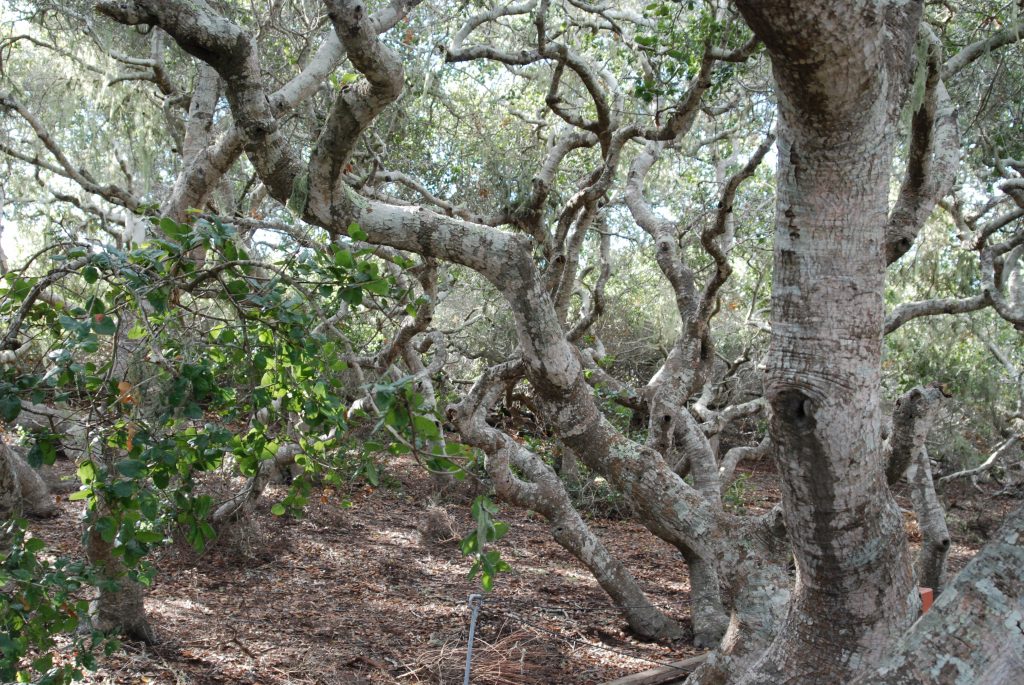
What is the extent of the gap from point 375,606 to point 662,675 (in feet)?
6.61

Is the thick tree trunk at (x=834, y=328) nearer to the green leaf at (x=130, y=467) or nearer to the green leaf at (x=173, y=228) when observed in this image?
the green leaf at (x=173, y=228)

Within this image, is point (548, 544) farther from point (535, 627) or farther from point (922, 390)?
point (922, 390)

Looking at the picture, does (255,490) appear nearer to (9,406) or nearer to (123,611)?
(123,611)

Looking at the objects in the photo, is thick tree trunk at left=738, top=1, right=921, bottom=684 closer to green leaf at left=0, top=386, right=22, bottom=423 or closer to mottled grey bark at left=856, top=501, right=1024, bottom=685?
mottled grey bark at left=856, top=501, right=1024, bottom=685

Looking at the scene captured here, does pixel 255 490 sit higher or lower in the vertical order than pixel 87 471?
higher

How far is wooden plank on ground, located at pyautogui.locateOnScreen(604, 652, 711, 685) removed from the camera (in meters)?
4.14

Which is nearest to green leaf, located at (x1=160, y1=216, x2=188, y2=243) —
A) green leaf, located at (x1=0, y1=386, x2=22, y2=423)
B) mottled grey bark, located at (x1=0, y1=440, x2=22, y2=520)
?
green leaf, located at (x1=0, y1=386, x2=22, y2=423)

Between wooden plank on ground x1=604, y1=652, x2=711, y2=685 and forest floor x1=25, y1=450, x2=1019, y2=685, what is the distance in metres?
0.21

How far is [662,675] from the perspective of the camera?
4.25 meters

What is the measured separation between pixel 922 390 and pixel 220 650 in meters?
3.63

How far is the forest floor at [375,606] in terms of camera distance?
428cm

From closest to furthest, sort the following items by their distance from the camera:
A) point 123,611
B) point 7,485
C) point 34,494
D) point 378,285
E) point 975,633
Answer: point 975,633 → point 378,285 → point 7,485 → point 123,611 → point 34,494

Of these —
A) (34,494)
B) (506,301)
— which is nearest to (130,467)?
(506,301)

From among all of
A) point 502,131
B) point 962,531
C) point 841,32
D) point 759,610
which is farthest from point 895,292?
point 841,32
